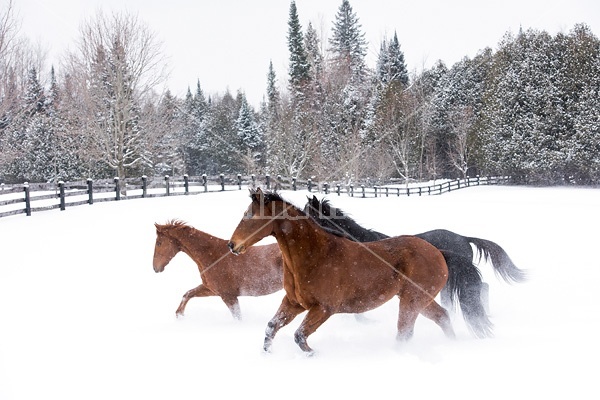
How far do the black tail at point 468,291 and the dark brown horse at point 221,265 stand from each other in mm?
2143

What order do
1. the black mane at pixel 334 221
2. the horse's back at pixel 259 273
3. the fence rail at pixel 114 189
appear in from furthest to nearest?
the fence rail at pixel 114 189, the horse's back at pixel 259 273, the black mane at pixel 334 221

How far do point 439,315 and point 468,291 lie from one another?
0.58 meters

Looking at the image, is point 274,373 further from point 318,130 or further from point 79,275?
point 318,130

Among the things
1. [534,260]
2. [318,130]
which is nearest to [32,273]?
[534,260]

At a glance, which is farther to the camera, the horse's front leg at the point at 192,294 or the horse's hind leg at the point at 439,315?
the horse's front leg at the point at 192,294

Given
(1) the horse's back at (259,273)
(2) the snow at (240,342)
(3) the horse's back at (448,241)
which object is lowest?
(2) the snow at (240,342)

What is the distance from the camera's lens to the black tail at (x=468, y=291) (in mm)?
4848

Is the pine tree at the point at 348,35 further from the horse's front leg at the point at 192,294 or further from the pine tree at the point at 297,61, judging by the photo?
the horse's front leg at the point at 192,294

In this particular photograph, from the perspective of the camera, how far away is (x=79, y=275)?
8000 millimetres

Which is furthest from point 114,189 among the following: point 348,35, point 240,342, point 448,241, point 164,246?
point 348,35

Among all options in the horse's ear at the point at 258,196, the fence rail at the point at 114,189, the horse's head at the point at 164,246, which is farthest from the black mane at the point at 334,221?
the horse's head at the point at 164,246

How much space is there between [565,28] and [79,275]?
122ft

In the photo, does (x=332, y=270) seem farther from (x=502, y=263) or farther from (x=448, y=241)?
(x=502, y=263)

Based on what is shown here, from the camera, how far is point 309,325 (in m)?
4.10
